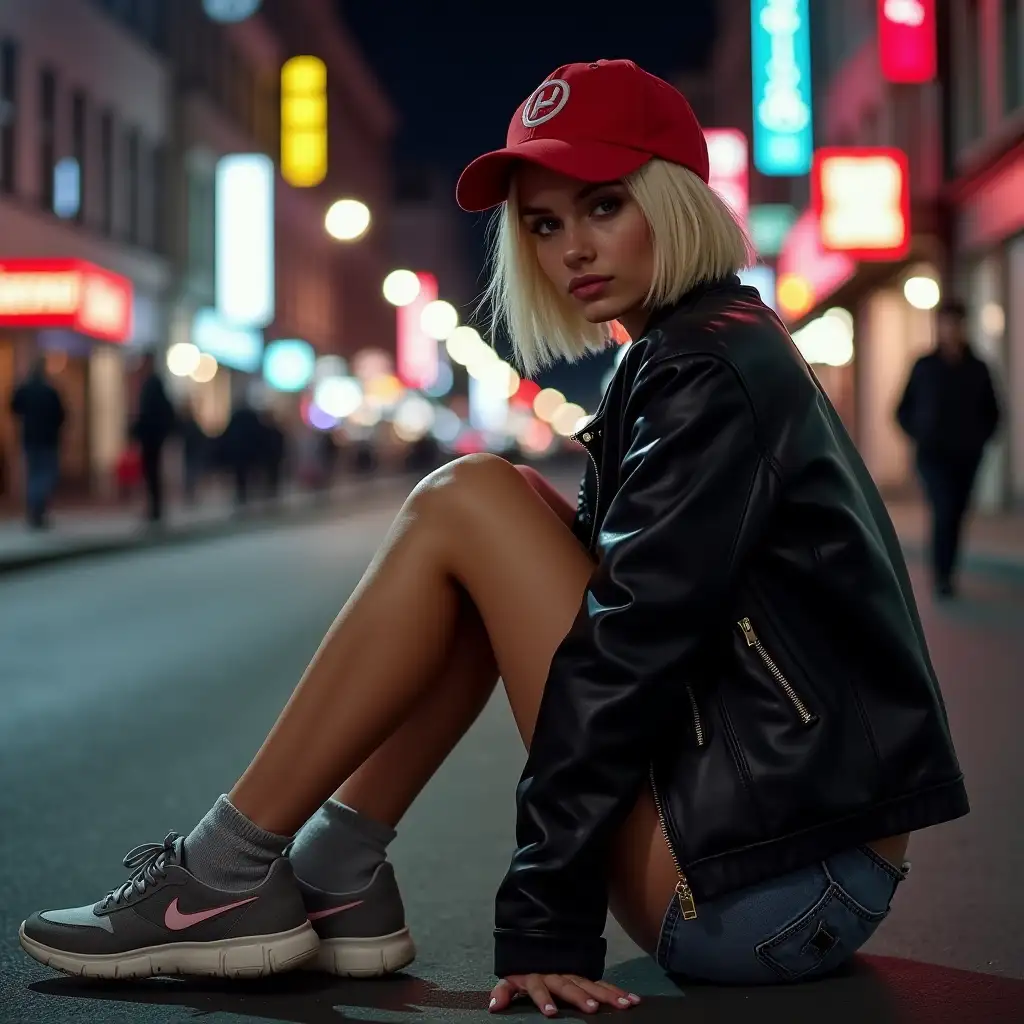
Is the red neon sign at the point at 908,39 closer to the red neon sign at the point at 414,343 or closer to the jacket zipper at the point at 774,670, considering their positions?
the jacket zipper at the point at 774,670

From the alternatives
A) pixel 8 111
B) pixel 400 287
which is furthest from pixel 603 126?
pixel 400 287

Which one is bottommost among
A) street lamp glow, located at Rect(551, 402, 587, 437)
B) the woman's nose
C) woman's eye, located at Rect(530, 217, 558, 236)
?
the woman's nose

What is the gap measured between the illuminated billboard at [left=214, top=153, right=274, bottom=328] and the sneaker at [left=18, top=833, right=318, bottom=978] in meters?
37.2

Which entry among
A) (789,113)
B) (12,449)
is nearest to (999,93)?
(789,113)

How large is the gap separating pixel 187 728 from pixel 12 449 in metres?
20.7

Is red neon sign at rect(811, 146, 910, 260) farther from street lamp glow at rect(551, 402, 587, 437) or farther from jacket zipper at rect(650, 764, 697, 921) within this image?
street lamp glow at rect(551, 402, 587, 437)

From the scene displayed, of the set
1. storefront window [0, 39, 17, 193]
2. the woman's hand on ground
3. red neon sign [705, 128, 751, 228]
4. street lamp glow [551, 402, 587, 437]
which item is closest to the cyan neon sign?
red neon sign [705, 128, 751, 228]

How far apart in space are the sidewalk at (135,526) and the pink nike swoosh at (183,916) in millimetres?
11172

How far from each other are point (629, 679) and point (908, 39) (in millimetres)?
21243

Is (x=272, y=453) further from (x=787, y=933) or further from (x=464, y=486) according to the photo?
(x=787, y=933)

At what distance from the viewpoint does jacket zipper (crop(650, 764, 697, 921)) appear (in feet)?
7.75

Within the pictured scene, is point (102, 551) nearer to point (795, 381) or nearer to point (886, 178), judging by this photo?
point (886, 178)

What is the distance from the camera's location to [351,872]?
2746mm

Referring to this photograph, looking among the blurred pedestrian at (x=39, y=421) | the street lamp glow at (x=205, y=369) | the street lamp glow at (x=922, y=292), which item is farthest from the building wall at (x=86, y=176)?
the street lamp glow at (x=922, y=292)
